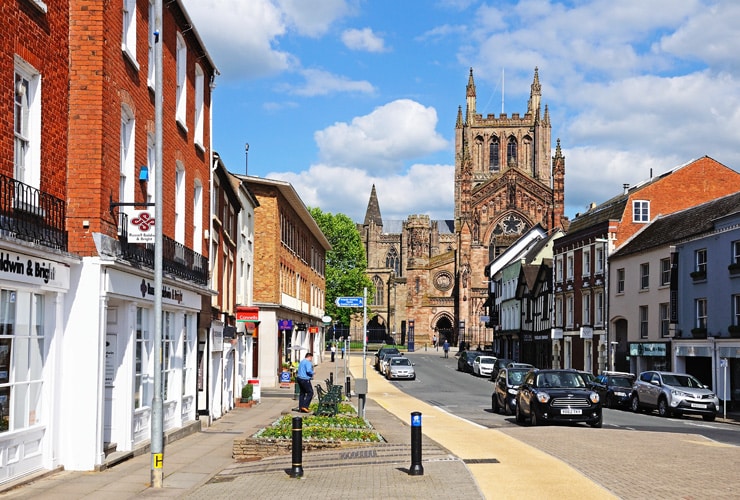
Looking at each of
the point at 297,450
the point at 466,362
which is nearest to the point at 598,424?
the point at 297,450

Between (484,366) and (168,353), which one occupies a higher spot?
(168,353)

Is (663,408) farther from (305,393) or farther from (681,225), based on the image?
(305,393)

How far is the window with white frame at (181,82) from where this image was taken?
21053 mm

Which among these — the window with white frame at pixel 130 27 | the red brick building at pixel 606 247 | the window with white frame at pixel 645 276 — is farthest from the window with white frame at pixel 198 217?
the red brick building at pixel 606 247

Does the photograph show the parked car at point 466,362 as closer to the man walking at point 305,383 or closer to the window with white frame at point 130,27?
the man walking at point 305,383

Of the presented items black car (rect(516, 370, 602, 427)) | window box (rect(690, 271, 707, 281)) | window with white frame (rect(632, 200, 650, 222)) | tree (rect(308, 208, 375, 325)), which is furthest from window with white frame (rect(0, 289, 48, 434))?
tree (rect(308, 208, 375, 325))

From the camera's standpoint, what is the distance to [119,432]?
52.2 feet

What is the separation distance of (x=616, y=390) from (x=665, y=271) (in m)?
9.25

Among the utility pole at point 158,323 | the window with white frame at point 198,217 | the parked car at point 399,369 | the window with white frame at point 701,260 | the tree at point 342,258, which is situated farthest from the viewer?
the tree at point 342,258

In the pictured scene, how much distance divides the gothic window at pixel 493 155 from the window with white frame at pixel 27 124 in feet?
351

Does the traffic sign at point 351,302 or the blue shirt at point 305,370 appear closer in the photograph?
the blue shirt at point 305,370

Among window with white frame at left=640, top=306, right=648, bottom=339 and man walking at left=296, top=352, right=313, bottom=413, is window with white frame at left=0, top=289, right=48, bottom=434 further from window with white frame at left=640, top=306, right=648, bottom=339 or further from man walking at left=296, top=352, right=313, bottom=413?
window with white frame at left=640, top=306, right=648, bottom=339

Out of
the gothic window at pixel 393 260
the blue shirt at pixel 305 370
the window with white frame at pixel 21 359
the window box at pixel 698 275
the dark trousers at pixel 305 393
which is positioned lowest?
the dark trousers at pixel 305 393

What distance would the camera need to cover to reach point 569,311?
55906mm
